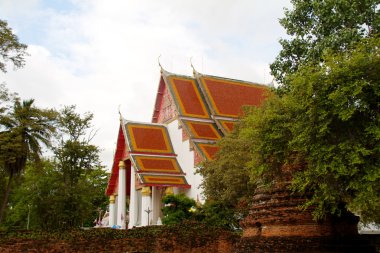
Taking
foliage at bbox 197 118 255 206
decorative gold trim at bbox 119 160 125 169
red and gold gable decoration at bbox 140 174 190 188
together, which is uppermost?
decorative gold trim at bbox 119 160 125 169

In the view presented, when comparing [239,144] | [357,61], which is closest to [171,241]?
[239,144]

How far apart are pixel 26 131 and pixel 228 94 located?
1350cm

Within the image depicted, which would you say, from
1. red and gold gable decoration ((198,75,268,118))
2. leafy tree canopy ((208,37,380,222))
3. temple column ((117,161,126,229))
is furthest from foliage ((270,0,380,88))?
temple column ((117,161,126,229))

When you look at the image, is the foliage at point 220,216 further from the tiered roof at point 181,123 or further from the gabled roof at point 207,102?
the gabled roof at point 207,102

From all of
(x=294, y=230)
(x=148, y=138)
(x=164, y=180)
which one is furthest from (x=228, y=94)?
(x=294, y=230)

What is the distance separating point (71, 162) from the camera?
28375 mm

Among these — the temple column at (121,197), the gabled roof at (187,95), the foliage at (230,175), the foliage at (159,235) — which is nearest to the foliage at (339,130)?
the foliage at (230,175)

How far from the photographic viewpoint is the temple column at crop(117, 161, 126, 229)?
29250 millimetres

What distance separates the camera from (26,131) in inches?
894

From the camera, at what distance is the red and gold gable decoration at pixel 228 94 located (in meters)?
29.6

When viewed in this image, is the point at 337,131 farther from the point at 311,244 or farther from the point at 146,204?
the point at 146,204

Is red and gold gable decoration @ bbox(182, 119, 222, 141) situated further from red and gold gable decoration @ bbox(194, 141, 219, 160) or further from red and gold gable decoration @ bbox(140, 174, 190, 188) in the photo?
red and gold gable decoration @ bbox(140, 174, 190, 188)

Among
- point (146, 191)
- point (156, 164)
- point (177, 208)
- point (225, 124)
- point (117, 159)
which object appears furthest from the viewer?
point (117, 159)

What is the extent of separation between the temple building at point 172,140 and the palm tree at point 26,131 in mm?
5669
